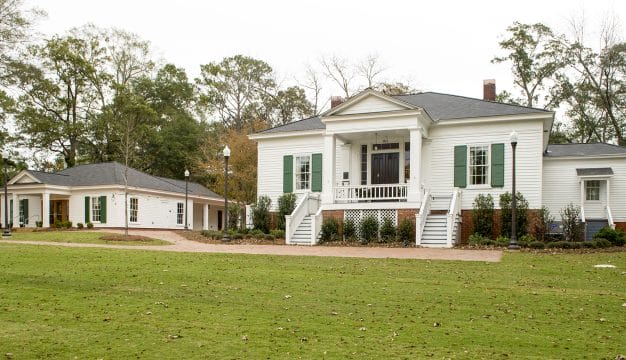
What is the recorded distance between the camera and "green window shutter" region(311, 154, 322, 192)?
1013 inches

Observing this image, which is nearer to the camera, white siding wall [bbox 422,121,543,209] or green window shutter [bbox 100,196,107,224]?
white siding wall [bbox 422,121,543,209]

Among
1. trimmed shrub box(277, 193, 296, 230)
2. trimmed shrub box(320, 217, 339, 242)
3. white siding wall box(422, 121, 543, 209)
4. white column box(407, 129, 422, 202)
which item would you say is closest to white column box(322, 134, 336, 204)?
trimmed shrub box(320, 217, 339, 242)

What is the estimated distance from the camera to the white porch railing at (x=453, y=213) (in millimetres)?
20141

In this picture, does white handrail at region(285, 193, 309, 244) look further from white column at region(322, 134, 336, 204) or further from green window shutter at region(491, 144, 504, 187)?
green window shutter at region(491, 144, 504, 187)

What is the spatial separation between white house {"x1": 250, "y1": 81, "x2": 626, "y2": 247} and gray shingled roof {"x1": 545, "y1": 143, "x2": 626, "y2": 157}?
53 millimetres

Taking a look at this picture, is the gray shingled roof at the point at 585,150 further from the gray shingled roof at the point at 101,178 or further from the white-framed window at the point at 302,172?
the gray shingled roof at the point at 101,178

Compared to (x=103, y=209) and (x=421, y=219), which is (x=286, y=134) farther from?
(x=103, y=209)

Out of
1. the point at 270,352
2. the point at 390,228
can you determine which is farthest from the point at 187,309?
the point at 390,228

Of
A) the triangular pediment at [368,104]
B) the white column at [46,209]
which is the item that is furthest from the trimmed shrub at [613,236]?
the white column at [46,209]

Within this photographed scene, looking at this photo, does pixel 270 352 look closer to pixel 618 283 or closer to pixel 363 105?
pixel 618 283

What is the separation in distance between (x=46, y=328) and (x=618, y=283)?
10.5m

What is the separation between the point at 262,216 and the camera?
25641 millimetres

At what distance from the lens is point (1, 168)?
43.2m

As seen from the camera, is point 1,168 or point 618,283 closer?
point 618,283
